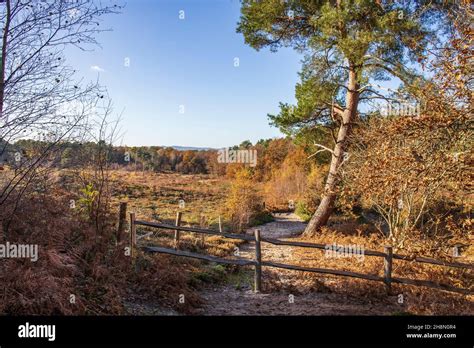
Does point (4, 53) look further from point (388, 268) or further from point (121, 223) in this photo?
point (388, 268)

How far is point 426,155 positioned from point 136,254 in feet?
19.2

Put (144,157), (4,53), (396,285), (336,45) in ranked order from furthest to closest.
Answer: (144,157)
(336,45)
(396,285)
(4,53)

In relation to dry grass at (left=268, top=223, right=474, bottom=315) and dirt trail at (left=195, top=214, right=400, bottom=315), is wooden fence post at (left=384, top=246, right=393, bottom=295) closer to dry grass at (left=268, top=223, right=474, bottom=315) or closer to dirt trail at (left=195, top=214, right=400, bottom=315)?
dry grass at (left=268, top=223, right=474, bottom=315)

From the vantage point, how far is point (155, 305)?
5.28m

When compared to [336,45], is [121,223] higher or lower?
lower

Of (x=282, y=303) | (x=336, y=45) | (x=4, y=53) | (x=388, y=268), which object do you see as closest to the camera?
(x=4, y=53)

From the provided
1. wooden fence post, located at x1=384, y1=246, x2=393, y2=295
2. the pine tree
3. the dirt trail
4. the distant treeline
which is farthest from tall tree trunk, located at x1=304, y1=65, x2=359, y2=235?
the dirt trail

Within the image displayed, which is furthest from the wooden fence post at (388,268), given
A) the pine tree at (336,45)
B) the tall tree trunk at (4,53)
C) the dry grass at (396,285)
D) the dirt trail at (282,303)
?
the tall tree trunk at (4,53)

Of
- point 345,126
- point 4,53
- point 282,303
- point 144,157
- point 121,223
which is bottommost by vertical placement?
point 282,303

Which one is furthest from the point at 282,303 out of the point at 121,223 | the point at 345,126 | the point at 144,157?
the point at 144,157

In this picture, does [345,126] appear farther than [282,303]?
Yes

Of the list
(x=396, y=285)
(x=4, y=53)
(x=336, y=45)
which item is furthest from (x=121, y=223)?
(x=336, y=45)
